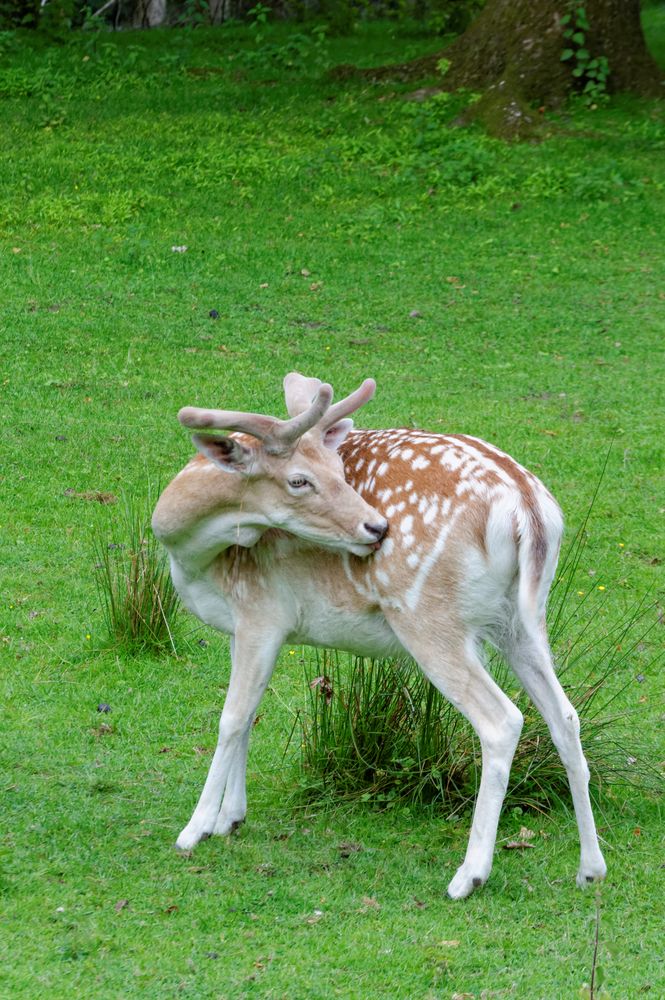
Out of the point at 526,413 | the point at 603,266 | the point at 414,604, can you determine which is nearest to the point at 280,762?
the point at 414,604

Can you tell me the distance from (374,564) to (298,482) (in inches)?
15.5

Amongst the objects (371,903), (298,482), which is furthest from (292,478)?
(371,903)

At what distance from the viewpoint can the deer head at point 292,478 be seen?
4723mm

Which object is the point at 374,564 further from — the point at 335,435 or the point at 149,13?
the point at 149,13

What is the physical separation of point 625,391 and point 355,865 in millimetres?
6931

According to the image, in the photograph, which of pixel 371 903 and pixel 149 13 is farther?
pixel 149 13

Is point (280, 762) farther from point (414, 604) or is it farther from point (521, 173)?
point (521, 173)

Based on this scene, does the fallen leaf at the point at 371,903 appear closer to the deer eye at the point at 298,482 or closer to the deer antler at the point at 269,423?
the deer eye at the point at 298,482

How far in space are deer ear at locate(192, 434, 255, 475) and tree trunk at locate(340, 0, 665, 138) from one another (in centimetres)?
1180

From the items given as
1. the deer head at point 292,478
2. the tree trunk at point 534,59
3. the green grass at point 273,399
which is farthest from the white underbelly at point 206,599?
the tree trunk at point 534,59

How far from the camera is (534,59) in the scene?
1608 cm

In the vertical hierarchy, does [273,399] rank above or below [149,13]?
below

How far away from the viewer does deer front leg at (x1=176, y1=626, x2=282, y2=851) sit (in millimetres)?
4996

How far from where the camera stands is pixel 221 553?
5133 millimetres
